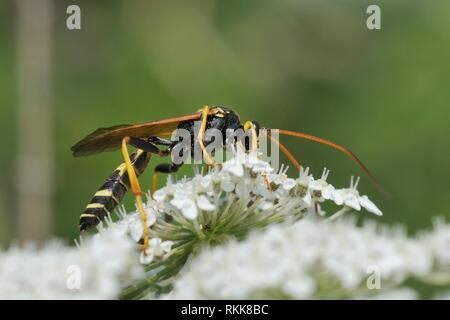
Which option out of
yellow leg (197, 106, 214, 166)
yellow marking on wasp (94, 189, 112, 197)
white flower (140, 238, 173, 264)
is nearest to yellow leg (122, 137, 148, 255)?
white flower (140, 238, 173, 264)

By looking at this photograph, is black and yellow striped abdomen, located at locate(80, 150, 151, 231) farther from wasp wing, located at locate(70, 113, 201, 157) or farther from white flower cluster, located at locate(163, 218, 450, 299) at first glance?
white flower cluster, located at locate(163, 218, 450, 299)

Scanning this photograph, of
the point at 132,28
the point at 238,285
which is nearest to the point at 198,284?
the point at 238,285

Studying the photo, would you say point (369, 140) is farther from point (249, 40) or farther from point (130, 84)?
point (130, 84)

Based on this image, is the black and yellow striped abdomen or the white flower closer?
the white flower

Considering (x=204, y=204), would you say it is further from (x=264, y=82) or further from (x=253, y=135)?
(x=264, y=82)

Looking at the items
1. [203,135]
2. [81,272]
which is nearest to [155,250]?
[81,272]

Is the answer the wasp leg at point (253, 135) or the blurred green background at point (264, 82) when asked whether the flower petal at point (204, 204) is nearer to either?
the wasp leg at point (253, 135)
